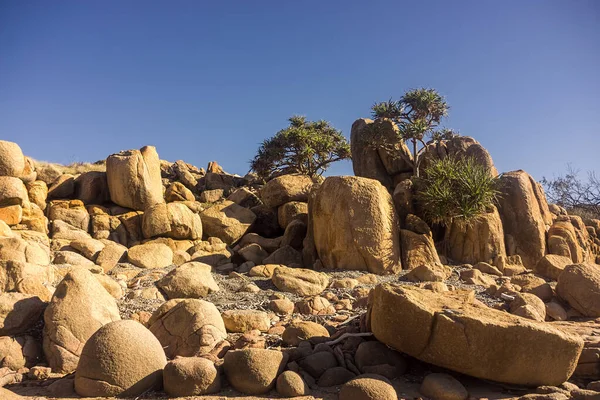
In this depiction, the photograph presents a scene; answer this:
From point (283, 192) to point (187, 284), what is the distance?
29.8ft

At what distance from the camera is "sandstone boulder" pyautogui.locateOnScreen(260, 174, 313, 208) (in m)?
18.6

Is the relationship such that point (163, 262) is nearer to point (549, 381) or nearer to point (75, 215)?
point (75, 215)

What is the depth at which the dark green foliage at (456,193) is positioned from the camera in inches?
570

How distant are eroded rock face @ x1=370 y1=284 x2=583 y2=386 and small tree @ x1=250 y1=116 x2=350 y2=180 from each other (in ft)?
59.9

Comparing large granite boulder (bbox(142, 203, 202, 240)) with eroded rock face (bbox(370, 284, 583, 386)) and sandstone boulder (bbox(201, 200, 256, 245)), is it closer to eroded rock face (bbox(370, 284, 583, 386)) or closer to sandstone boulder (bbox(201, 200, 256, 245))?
sandstone boulder (bbox(201, 200, 256, 245))

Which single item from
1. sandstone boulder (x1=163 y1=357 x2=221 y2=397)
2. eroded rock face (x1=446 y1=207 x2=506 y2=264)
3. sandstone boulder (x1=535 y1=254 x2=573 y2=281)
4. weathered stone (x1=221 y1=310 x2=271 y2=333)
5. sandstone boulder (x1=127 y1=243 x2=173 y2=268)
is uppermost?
eroded rock face (x1=446 y1=207 x2=506 y2=264)

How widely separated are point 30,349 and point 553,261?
12.6 metres

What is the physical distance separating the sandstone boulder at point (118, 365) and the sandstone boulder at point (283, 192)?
1310 centimetres

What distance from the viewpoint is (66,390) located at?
5.54m

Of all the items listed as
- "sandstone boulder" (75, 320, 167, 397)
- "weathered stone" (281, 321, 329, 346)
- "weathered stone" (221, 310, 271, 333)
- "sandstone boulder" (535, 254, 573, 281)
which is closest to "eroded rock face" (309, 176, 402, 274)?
"sandstone boulder" (535, 254, 573, 281)

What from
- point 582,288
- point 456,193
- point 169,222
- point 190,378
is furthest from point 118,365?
point 456,193

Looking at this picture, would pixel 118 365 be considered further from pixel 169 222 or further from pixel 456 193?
pixel 456 193

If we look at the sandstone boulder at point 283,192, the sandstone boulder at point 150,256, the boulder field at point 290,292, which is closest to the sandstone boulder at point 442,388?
the boulder field at point 290,292

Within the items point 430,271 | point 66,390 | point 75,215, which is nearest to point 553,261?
point 430,271
